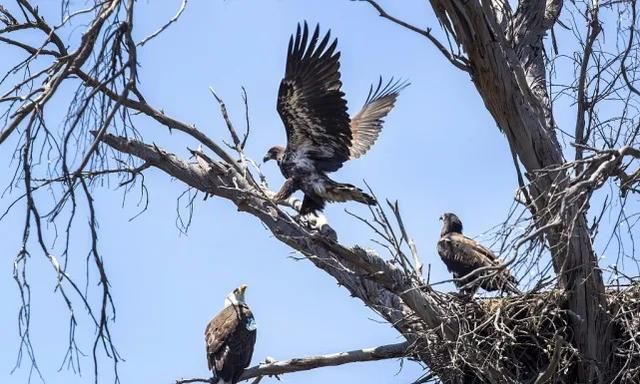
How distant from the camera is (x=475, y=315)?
8234 mm

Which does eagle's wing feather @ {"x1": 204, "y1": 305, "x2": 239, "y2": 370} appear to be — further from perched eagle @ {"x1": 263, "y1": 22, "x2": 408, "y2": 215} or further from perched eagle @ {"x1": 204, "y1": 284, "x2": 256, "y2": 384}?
perched eagle @ {"x1": 263, "y1": 22, "x2": 408, "y2": 215}

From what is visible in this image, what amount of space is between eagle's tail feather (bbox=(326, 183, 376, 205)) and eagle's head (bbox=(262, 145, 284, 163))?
2.07 feet

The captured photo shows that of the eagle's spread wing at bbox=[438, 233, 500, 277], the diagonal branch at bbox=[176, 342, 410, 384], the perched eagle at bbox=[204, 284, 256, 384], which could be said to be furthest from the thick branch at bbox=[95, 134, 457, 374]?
the eagle's spread wing at bbox=[438, 233, 500, 277]

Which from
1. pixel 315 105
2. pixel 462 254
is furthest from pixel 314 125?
pixel 462 254

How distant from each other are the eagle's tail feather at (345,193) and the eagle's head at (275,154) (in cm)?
63

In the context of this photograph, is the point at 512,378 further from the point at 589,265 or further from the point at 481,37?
the point at 481,37

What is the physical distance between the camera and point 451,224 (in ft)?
35.0

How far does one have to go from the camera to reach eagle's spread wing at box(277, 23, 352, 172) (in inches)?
363

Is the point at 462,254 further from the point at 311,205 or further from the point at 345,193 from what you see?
the point at 311,205

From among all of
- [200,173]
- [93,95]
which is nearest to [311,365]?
[200,173]

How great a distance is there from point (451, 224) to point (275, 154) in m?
1.67

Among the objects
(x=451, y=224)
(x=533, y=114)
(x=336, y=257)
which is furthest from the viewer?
(x=451, y=224)

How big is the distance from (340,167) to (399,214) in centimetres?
196

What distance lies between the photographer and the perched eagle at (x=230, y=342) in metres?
9.25
